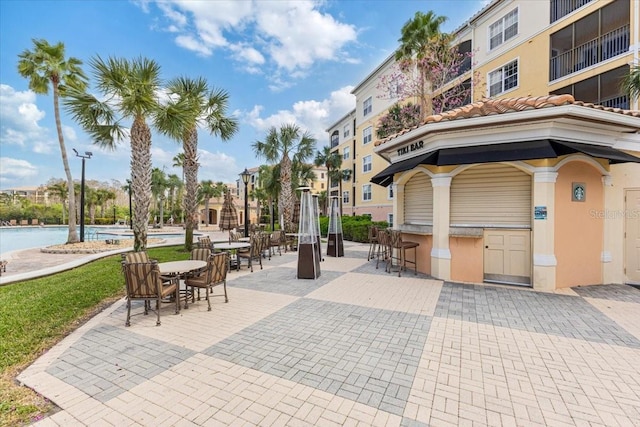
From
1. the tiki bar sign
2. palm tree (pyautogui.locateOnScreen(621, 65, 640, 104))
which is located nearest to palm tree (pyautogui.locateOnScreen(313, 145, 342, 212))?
the tiki bar sign

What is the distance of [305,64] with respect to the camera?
67.9ft

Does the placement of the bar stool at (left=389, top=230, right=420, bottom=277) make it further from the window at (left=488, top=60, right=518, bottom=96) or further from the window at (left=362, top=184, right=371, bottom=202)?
the window at (left=362, top=184, right=371, bottom=202)

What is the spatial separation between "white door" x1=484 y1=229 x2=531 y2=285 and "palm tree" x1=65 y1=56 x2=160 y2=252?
11.1m

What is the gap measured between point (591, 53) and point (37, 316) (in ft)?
75.1

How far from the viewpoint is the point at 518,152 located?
6.52m

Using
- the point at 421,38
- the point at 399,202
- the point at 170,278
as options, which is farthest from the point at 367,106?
the point at 170,278

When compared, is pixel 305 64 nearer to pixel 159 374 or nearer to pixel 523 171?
pixel 523 171

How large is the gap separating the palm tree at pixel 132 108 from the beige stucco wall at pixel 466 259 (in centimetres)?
1029

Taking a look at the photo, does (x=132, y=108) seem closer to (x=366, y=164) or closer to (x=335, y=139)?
(x=366, y=164)

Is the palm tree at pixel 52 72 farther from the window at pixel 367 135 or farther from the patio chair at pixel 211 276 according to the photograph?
the window at pixel 367 135

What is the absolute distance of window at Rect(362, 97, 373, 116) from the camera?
2826cm

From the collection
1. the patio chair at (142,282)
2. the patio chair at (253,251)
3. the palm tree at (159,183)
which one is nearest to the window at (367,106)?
the patio chair at (253,251)

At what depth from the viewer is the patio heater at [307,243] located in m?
8.20

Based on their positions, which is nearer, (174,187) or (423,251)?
(423,251)
